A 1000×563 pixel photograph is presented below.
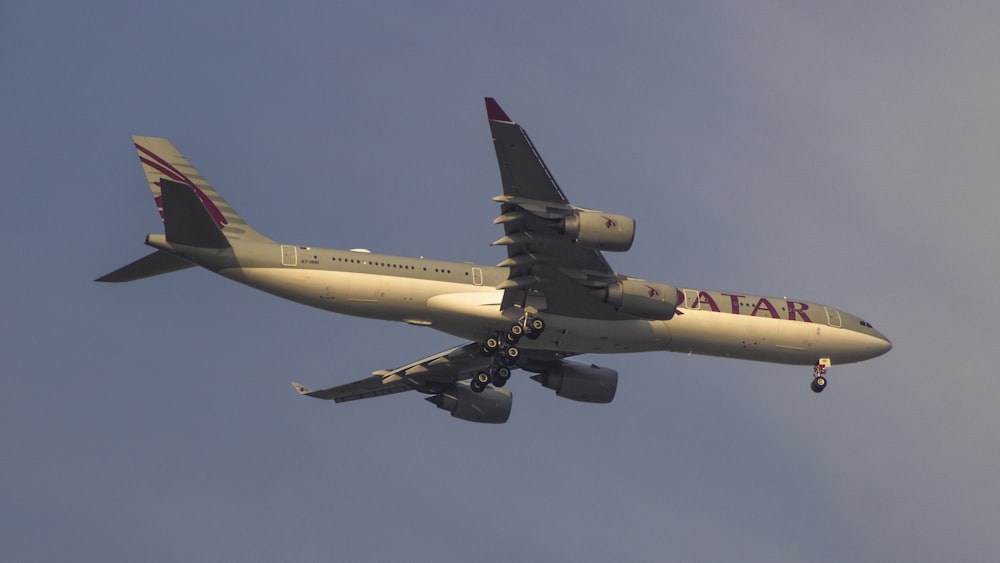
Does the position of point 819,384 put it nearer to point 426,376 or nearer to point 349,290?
point 426,376

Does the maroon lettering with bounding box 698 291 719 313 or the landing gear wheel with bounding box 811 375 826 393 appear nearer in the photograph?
the maroon lettering with bounding box 698 291 719 313

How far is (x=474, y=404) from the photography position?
183ft

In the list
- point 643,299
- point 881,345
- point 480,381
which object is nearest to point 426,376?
point 480,381

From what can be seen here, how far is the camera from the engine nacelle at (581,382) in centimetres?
5331

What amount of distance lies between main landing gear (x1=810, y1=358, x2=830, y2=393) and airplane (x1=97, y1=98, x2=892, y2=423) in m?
0.05

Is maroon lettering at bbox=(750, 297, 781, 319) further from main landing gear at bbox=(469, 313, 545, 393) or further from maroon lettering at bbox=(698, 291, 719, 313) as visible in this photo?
main landing gear at bbox=(469, 313, 545, 393)

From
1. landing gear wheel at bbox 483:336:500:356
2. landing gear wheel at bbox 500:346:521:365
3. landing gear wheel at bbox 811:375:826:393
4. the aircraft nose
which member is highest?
the aircraft nose

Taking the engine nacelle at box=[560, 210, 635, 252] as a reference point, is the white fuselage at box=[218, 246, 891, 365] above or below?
below

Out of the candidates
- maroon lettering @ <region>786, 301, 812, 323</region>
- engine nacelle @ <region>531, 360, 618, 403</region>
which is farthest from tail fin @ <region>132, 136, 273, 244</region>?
maroon lettering @ <region>786, 301, 812, 323</region>

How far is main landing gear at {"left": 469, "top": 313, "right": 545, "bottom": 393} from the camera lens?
47312 mm

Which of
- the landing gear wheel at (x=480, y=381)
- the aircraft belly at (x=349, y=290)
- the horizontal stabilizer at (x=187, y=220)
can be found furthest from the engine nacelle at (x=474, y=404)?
the horizontal stabilizer at (x=187, y=220)

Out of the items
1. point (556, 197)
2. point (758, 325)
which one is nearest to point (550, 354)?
point (758, 325)

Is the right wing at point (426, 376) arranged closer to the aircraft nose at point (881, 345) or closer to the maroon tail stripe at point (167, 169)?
the maroon tail stripe at point (167, 169)

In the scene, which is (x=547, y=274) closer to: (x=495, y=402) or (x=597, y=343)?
(x=597, y=343)
